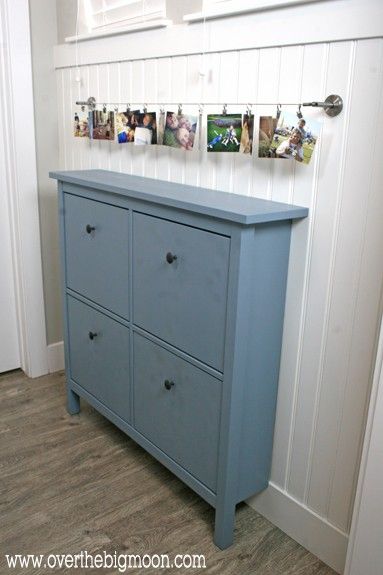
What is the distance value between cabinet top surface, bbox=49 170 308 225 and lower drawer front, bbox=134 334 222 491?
18.9 inches

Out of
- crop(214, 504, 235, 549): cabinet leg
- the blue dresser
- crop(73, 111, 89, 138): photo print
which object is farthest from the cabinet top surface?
crop(214, 504, 235, 549): cabinet leg

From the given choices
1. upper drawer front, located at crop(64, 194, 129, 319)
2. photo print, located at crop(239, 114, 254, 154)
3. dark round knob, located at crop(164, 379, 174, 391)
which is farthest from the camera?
upper drawer front, located at crop(64, 194, 129, 319)

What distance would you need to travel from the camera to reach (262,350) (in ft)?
5.12

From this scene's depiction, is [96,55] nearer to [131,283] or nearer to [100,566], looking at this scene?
[131,283]

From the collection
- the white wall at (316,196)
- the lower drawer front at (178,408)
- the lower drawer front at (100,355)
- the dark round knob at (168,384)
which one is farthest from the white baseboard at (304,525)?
the lower drawer front at (100,355)

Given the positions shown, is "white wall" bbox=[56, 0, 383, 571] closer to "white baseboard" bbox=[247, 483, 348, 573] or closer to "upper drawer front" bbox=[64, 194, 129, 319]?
"white baseboard" bbox=[247, 483, 348, 573]

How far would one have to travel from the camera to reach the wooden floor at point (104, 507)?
1.65 meters

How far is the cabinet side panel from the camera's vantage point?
146cm

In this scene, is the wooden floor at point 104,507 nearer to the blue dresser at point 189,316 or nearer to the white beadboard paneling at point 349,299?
the blue dresser at point 189,316

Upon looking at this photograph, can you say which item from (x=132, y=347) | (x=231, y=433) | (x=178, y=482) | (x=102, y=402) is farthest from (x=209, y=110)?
(x=178, y=482)

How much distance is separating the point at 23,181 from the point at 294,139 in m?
1.42

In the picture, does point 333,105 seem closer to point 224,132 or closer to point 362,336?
point 224,132

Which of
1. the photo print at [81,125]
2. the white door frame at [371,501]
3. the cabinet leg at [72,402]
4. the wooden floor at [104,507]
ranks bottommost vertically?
the wooden floor at [104,507]

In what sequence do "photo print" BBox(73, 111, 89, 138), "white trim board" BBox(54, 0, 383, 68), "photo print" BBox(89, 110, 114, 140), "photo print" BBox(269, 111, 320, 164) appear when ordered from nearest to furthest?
"white trim board" BBox(54, 0, 383, 68) < "photo print" BBox(269, 111, 320, 164) < "photo print" BBox(89, 110, 114, 140) < "photo print" BBox(73, 111, 89, 138)
